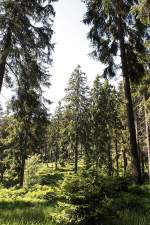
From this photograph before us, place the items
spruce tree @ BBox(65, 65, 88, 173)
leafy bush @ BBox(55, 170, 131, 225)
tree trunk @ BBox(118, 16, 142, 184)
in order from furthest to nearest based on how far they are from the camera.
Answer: spruce tree @ BBox(65, 65, 88, 173) → tree trunk @ BBox(118, 16, 142, 184) → leafy bush @ BBox(55, 170, 131, 225)

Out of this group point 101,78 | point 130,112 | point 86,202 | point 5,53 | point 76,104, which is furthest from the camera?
point 76,104

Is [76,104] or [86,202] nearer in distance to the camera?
[86,202]

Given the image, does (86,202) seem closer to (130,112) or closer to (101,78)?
(130,112)

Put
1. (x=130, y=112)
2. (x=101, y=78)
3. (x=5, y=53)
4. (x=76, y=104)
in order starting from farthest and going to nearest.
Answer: (x=76, y=104), (x=101, y=78), (x=130, y=112), (x=5, y=53)

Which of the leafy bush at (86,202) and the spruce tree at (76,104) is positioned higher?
the spruce tree at (76,104)

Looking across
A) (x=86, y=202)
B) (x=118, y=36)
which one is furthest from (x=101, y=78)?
(x=86, y=202)

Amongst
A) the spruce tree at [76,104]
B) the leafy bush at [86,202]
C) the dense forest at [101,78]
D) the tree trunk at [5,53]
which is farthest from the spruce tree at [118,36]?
the spruce tree at [76,104]

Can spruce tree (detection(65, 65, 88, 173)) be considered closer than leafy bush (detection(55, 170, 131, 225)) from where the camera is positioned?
No

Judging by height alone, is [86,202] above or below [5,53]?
below

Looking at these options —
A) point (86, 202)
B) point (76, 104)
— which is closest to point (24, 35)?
point (86, 202)

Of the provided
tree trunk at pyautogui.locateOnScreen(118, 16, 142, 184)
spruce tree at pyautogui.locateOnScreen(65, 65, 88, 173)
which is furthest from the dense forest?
spruce tree at pyautogui.locateOnScreen(65, 65, 88, 173)

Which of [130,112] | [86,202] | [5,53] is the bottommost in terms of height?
Result: [86,202]

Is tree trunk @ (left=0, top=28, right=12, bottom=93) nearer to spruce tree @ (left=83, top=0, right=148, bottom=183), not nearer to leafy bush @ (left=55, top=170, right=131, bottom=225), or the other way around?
spruce tree @ (left=83, top=0, right=148, bottom=183)

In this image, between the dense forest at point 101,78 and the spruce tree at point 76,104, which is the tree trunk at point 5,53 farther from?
the spruce tree at point 76,104
